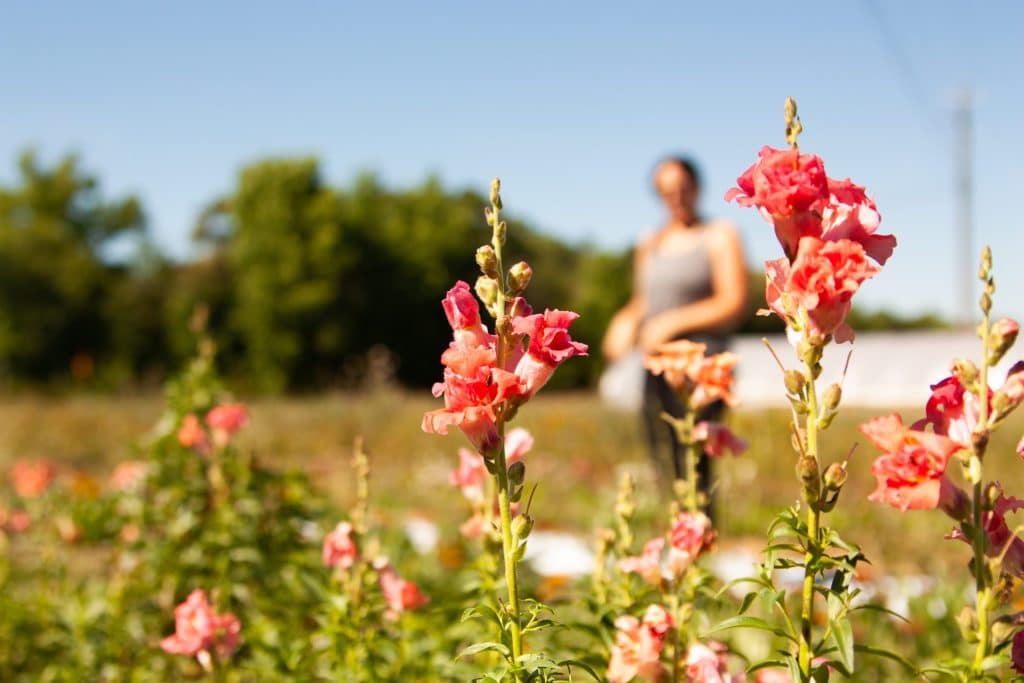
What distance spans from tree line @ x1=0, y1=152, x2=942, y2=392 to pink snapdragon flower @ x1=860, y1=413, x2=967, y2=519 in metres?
19.1

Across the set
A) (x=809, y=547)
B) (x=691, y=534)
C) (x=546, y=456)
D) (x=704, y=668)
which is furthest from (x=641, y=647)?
(x=546, y=456)

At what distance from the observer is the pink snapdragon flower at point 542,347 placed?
110cm

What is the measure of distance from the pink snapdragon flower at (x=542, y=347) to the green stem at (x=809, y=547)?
28 centimetres

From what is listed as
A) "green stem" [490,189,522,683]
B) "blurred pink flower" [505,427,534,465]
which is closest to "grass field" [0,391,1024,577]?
"blurred pink flower" [505,427,534,465]

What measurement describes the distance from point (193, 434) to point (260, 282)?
2227cm

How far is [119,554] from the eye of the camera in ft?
9.76

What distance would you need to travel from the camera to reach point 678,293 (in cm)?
399

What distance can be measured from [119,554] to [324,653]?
1.54 m

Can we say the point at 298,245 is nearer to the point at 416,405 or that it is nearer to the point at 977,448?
the point at 416,405

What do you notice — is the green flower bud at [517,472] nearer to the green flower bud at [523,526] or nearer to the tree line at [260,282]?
the green flower bud at [523,526]

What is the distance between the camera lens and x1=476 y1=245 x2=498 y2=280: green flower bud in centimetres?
106

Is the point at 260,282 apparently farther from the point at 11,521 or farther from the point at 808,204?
the point at 808,204

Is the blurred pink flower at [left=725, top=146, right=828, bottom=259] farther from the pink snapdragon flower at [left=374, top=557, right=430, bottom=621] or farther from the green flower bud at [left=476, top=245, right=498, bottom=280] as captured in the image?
the pink snapdragon flower at [left=374, top=557, right=430, bottom=621]

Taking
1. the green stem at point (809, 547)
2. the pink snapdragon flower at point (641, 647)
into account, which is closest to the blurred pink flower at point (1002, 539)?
the green stem at point (809, 547)
